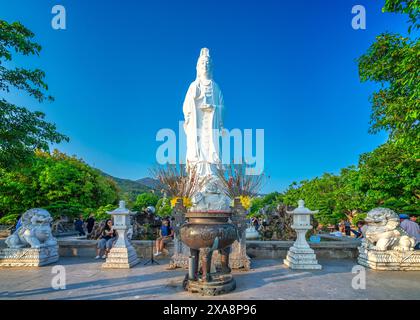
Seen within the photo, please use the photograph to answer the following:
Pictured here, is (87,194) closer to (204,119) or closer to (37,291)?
(204,119)

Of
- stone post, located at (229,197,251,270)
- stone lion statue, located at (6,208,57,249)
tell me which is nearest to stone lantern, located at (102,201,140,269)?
stone lion statue, located at (6,208,57,249)

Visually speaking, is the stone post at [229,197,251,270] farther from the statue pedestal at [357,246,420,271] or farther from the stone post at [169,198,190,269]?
the statue pedestal at [357,246,420,271]

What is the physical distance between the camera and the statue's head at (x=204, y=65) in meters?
13.1

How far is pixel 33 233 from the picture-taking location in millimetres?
7652

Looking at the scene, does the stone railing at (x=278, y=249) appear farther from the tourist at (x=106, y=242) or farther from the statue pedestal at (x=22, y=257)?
the statue pedestal at (x=22, y=257)

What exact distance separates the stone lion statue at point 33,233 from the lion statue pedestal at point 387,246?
308 inches

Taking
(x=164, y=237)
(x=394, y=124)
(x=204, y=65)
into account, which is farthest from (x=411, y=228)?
(x=204, y=65)

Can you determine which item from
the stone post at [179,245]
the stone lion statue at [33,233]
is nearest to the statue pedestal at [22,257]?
the stone lion statue at [33,233]

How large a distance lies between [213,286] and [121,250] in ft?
10.3

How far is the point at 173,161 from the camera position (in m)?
8.24

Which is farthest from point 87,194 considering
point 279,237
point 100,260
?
point 279,237

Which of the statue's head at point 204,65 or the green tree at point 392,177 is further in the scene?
the statue's head at point 204,65

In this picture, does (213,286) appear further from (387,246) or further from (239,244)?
(387,246)

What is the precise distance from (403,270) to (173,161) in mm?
5938
